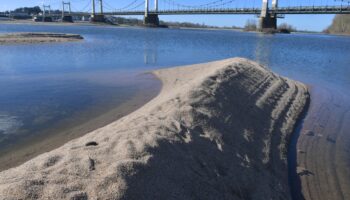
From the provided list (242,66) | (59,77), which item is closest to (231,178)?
(242,66)

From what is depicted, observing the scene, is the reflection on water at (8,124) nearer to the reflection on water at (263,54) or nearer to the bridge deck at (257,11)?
the reflection on water at (263,54)

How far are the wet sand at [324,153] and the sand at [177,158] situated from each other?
440 mm

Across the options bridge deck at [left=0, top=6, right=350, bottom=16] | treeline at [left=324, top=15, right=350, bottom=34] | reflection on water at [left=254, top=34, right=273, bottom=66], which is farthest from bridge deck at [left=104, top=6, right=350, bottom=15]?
treeline at [left=324, top=15, right=350, bottom=34]

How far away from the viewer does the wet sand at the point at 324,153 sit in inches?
295

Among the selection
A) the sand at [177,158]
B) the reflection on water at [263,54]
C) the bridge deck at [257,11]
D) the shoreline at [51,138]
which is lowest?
the reflection on water at [263,54]

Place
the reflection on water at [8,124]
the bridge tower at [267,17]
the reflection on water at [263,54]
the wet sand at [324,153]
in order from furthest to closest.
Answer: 1. the bridge tower at [267,17]
2. the reflection on water at [263,54]
3. the reflection on water at [8,124]
4. the wet sand at [324,153]

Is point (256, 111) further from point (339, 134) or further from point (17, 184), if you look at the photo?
point (17, 184)

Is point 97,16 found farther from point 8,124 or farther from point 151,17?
point 8,124

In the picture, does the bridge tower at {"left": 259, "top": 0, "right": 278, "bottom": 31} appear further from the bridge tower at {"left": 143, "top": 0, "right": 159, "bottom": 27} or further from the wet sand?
the wet sand

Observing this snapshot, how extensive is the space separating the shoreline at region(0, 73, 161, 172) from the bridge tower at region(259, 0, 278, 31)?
10182 centimetres

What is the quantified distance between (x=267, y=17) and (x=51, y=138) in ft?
352

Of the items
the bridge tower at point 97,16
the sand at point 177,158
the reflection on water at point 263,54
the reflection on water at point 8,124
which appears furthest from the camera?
the bridge tower at point 97,16

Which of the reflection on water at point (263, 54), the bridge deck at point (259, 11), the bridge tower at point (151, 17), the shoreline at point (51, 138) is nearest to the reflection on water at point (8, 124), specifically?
the shoreline at point (51, 138)

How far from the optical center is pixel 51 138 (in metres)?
8.84
